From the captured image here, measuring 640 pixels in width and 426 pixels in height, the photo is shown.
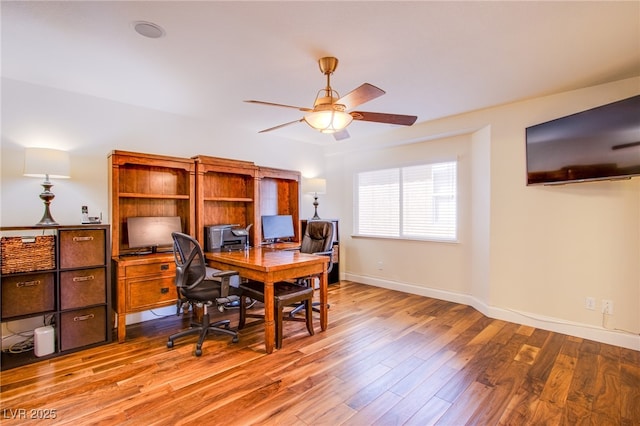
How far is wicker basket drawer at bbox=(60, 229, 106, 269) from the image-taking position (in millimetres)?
2752

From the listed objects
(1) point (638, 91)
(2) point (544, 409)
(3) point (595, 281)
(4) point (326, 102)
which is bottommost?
(2) point (544, 409)

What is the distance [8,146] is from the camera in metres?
2.89

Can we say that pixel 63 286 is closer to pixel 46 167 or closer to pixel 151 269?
pixel 151 269

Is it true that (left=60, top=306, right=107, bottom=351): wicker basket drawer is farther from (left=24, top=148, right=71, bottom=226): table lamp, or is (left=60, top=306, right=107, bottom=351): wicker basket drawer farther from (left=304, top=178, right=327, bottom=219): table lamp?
(left=304, top=178, right=327, bottom=219): table lamp

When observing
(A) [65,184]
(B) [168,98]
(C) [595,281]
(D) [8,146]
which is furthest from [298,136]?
(C) [595,281]

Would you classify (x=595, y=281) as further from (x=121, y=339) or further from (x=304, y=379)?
(x=121, y=339)

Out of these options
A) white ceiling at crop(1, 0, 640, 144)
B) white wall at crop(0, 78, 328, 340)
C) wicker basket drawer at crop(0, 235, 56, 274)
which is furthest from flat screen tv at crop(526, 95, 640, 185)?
wicker basket drawer at crop(0, 235, 56, 274)

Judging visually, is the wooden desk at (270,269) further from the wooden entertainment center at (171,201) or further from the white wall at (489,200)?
the white wall at (489,200)

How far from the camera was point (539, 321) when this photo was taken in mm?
3342

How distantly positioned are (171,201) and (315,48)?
2666 mm

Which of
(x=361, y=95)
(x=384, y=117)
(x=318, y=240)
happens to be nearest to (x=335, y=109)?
(x=361, y=95)

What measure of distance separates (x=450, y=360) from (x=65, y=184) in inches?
163

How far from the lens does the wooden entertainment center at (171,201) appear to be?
3.11m

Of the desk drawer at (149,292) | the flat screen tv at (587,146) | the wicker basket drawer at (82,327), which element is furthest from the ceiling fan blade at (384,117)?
the wicker basket drawer at (82,327)
